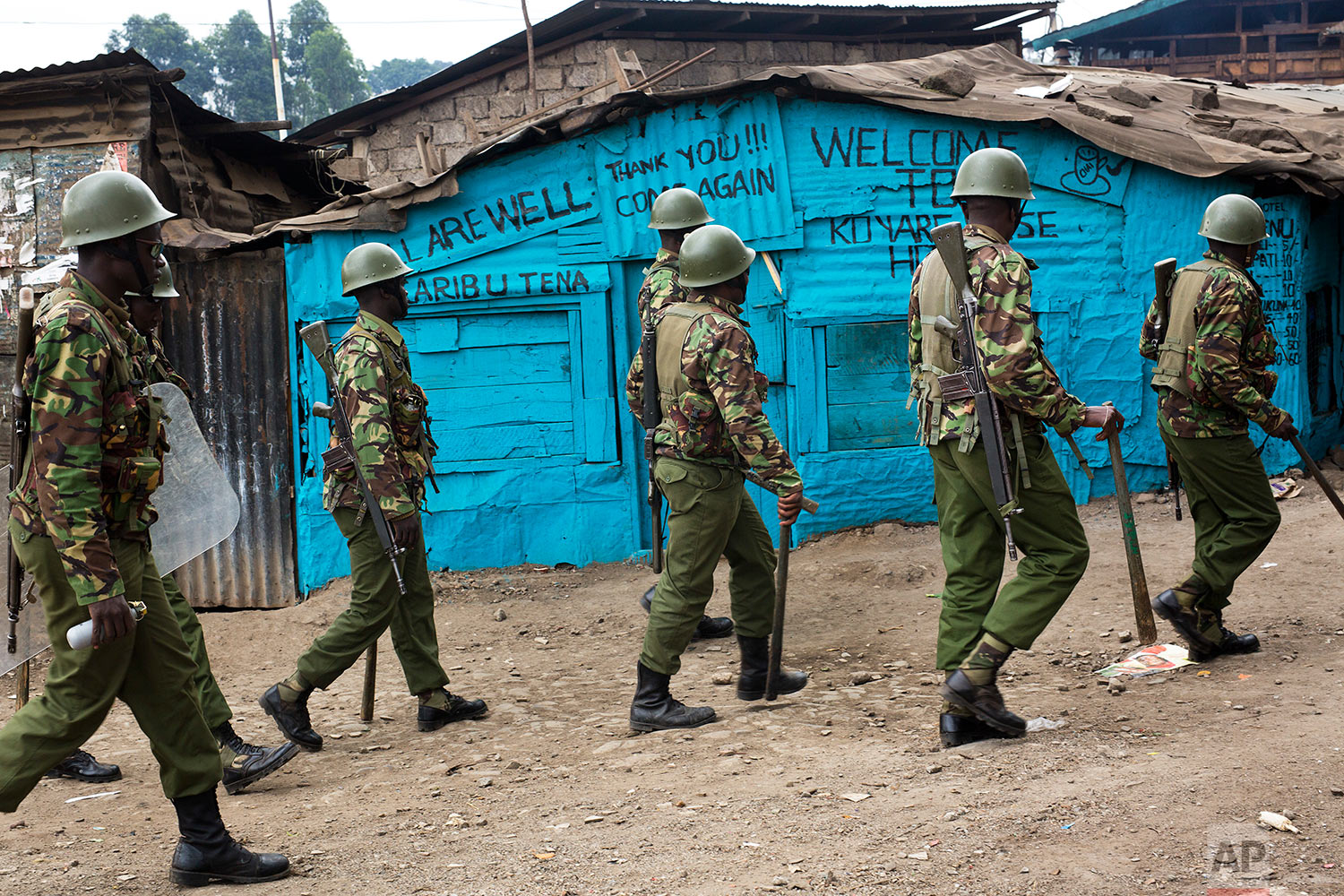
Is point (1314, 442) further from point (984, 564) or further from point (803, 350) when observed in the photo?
point (984, 564)

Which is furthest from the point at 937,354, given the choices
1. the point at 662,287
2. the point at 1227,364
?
→ the point at 662,287

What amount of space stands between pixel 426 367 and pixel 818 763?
15.8 feet

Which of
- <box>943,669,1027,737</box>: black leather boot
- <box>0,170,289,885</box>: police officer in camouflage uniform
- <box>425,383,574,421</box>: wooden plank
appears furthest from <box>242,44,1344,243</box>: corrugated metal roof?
<box>943,669,1027,737</box>: black leather boot

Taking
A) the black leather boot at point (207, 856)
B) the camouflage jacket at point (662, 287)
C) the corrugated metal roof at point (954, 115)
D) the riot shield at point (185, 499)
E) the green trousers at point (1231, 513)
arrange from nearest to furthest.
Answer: the black leather boot at point (207, 856), the riot shield at point (185, 499), the green trousers at point (1231, 513), the camouflage jacket at point (662, 287), the corrugated metal roof at point (954, 115)

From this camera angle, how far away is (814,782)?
3869mm

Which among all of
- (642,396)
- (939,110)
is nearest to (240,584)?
(642,396)

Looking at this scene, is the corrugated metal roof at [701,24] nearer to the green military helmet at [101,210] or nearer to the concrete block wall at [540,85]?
the concrete block wall at [540,85]

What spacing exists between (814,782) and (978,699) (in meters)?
0.66

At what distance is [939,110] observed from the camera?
769 cm

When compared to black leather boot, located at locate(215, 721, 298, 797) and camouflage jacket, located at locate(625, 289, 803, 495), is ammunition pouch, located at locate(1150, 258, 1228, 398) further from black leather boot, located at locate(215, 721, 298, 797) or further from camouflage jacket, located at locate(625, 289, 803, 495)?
black leather boot, located at locate(215, 721, 298, 797)

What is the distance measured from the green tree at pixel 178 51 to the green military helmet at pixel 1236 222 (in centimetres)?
5805

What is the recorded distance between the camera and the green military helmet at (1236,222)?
5.00 metres

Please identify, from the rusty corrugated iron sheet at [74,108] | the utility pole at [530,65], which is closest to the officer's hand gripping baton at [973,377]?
the rusty corrugated iron sheet at [74,108]

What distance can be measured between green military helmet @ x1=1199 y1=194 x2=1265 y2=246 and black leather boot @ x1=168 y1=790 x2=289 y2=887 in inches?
178
